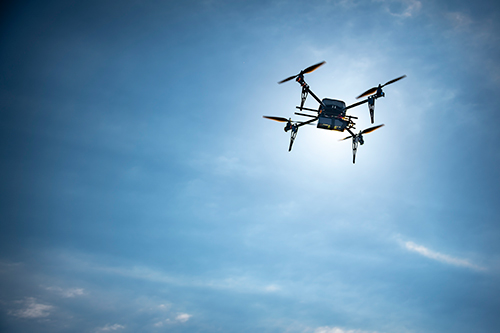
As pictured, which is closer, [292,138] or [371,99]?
[371,99]

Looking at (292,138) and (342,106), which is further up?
(342,106)

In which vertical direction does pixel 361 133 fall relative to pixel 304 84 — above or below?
below

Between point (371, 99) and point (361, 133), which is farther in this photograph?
point (361, 133)

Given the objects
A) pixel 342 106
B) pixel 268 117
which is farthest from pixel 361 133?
pixel 268 117

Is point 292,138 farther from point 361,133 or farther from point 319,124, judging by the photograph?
point 361,133

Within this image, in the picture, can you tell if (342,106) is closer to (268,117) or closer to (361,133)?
(361,133)

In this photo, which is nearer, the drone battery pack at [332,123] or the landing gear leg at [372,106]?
the landing gear leg at [372,106]

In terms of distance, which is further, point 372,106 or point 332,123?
point 332,123

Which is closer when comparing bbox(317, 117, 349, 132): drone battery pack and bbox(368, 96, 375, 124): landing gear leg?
bbox(368, 96, 375, 124): landing gear leg

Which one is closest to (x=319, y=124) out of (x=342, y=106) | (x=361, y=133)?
(x=342, y=106)
